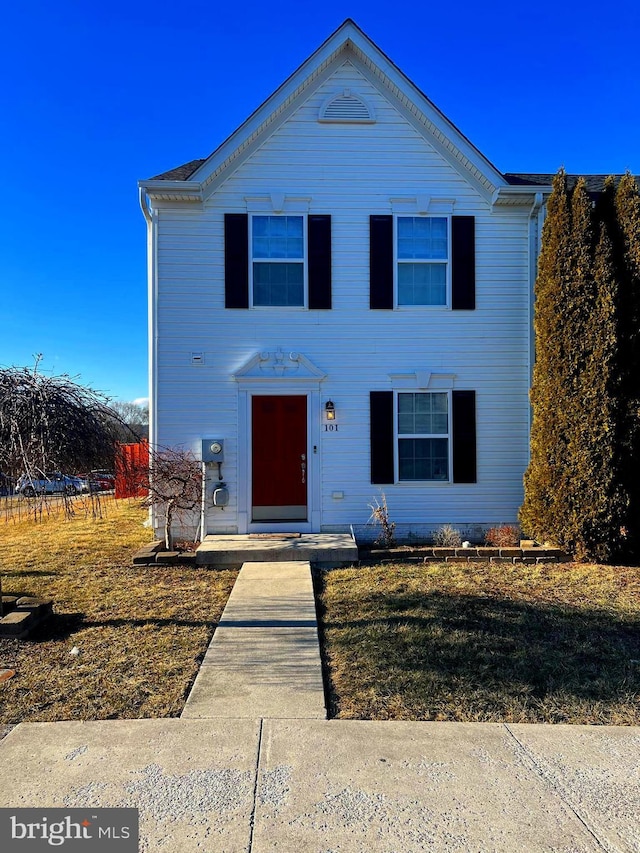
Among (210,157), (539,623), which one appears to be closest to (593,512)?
(539,623)

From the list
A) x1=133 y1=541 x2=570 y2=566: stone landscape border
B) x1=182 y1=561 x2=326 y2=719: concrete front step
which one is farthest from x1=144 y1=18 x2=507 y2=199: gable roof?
x1=182 y1=561 x2=326 y2=719: concrete front step

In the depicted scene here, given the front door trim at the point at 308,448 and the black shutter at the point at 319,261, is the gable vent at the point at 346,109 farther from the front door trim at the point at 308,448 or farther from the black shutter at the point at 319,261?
the front door trim at the point at 308,448

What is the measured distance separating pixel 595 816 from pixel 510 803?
1.31 feet

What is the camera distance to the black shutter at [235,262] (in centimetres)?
841

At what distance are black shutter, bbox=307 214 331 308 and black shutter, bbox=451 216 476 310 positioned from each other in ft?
6.83

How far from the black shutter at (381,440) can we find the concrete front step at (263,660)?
2.77 meters

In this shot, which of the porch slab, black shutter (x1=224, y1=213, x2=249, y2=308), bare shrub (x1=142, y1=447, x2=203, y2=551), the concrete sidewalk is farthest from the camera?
black shutter (x1=224, y1=213, x2=249, y2=308)

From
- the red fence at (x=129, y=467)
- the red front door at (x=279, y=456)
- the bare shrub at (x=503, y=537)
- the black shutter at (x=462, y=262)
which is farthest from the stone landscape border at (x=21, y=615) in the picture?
the black shutter at (x=462, y=262)

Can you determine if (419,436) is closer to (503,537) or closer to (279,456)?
(503,537)

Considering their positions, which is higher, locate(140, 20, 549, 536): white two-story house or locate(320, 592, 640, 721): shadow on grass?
locate(140, 20, 549, 536): white two-story house

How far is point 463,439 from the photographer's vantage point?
28.6 ft

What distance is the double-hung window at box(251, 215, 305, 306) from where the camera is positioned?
336 inches

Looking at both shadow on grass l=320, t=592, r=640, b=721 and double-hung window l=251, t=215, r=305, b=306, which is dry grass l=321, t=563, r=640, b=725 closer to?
shadow on grass l=320, t=592, r=640, b=721

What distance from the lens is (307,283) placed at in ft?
27.9
